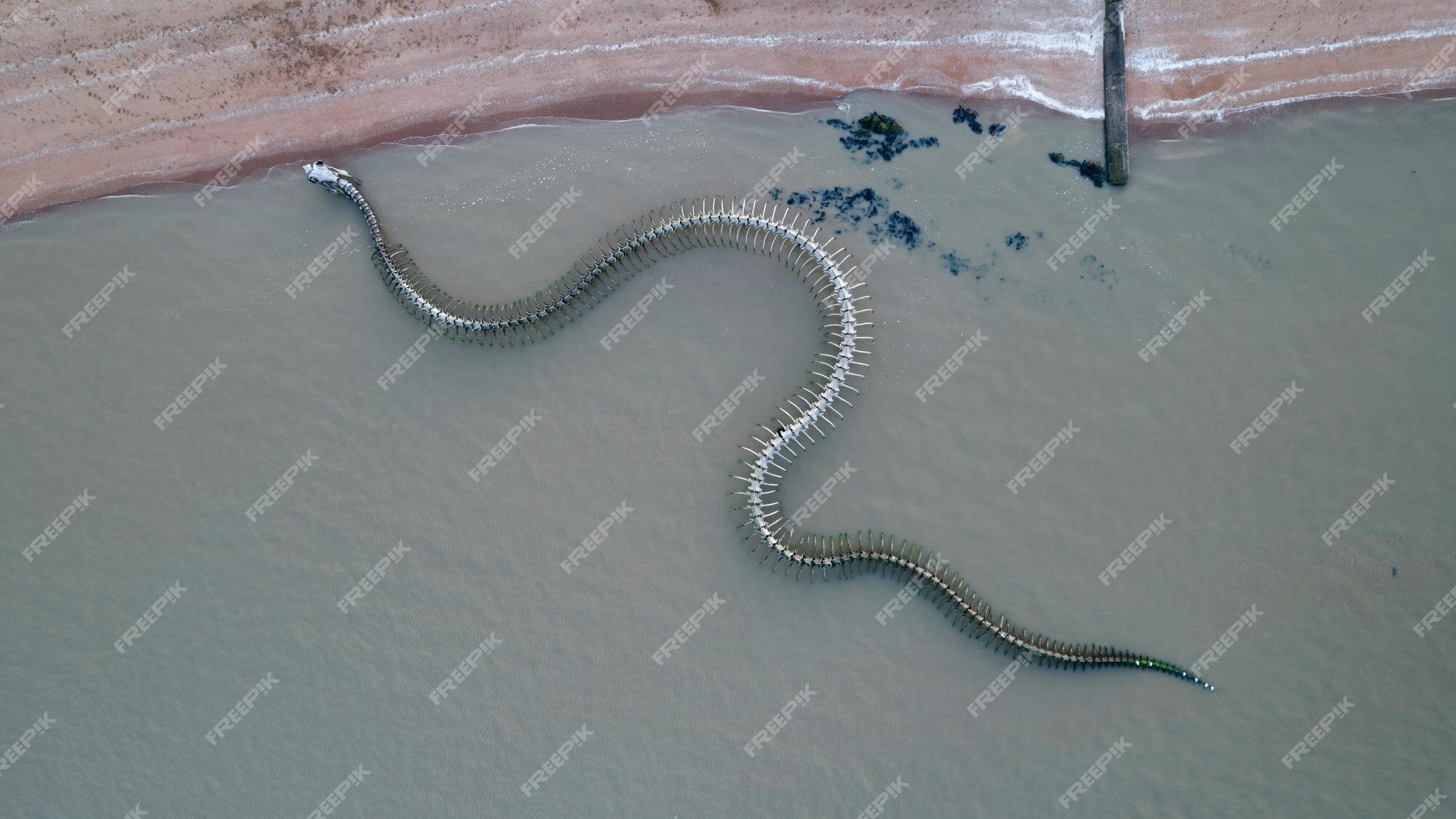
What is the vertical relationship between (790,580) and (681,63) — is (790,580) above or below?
below

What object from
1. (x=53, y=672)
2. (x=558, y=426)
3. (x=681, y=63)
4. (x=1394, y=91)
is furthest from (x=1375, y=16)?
(x=53, y=672)

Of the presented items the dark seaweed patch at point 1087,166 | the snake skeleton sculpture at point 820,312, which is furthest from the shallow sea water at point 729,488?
the snake skeleton sculpture at point 820,312

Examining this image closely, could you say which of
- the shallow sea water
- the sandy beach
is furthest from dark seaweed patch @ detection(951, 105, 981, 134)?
the sandy beach

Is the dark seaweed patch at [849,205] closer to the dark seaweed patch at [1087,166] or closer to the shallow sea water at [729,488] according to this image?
the shallow sea water at [729,488]

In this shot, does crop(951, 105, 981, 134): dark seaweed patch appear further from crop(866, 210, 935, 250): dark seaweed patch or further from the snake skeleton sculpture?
the snake skeleton sculpture

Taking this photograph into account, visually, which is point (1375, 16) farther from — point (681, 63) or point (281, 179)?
point (281, 179)
